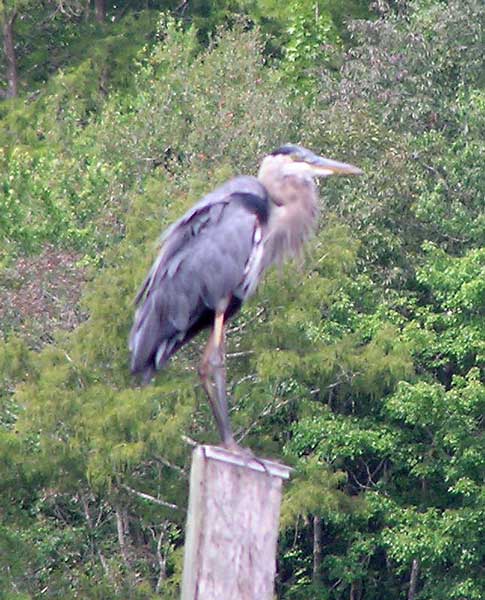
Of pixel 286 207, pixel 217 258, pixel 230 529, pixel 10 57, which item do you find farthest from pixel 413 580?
pixel 10 57

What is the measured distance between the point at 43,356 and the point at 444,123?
20.2ft

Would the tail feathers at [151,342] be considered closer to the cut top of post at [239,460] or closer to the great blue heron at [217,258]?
the great blue heron at [217,258]

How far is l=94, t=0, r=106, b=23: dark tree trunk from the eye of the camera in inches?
1044

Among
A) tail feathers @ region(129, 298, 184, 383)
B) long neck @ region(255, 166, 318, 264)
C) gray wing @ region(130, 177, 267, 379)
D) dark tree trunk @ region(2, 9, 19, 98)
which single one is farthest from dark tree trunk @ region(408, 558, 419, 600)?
dark tree trunk @ region(2, 9, 19, 98)

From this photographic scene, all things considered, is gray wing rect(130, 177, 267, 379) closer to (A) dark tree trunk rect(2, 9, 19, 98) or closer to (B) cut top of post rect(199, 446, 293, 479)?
(B) cut top of post rect(199, 446, 293, 479)

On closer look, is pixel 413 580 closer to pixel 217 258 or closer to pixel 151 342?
pixel 217 258

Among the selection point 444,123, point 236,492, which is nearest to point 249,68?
point 444,123

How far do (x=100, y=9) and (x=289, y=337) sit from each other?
47.8 feet

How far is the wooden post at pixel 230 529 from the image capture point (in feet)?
13.7

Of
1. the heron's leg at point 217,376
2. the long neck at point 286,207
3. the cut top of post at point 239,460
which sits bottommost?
the heron's leg at point 217,376

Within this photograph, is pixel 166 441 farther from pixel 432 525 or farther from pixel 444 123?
pixel 444 123

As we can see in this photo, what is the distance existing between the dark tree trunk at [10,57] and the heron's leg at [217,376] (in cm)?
1946

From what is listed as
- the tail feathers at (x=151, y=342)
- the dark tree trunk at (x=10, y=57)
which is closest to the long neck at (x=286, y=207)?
the tail feathers at (x=151, y=342)

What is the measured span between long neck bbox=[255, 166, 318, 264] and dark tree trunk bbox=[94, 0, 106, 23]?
20363 mm
